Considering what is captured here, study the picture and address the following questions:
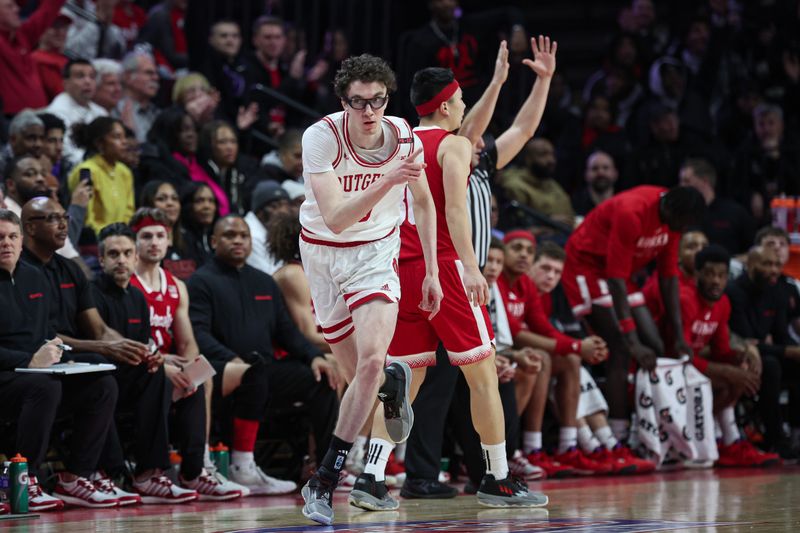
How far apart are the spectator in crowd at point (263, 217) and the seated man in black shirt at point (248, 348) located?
1.82ft

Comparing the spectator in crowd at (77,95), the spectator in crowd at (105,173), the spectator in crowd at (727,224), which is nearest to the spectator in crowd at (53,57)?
the spectator in crowd at (77,95)

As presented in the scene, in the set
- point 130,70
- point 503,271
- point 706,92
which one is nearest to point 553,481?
point 503,271

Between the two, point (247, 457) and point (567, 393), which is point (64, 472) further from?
point (567, 393)

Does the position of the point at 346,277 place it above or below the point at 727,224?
below

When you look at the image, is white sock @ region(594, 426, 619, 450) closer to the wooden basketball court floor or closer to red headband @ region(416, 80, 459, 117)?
the wooden basketball court floor

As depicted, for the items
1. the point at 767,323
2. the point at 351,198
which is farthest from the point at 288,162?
the point at 351,198

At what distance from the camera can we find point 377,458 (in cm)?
572

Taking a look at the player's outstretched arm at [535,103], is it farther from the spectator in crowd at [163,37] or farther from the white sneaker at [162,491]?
the spectator in crowd at [163,37]

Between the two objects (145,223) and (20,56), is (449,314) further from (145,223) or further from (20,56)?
(20,56)

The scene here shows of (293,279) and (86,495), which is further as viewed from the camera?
(293,279)

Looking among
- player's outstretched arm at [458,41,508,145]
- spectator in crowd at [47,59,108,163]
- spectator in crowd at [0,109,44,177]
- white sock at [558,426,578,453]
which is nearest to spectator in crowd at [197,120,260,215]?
spectator in crowd at [47,59,108,163]

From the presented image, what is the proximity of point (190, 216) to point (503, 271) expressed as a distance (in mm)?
2051

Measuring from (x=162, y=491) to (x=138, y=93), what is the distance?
444 centimetres

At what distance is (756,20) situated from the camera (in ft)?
44.2
